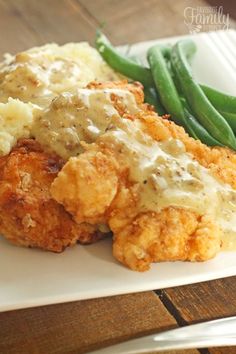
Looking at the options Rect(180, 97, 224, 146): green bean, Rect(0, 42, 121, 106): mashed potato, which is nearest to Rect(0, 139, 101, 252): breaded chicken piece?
Rect(0, 42, 121, 106): mashed potato

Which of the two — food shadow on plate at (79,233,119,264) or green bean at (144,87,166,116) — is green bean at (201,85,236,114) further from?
food shadow on plate at (79,233,119,264)

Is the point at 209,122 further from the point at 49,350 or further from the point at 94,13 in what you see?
the point at 94,13

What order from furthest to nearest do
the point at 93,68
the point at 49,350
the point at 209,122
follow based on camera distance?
1. the point at 93,68
2. the point at 209,122
3. the point at 49,350

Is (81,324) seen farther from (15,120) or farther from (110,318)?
(15,120)

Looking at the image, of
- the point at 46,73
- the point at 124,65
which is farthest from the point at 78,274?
the point at 124,65

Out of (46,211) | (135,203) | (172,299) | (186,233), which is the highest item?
(46,211)

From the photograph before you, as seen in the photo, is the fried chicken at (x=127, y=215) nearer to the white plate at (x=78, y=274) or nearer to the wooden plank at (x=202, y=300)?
the white plate at (x=78, y=274)

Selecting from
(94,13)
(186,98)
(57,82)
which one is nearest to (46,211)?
(57,82)
